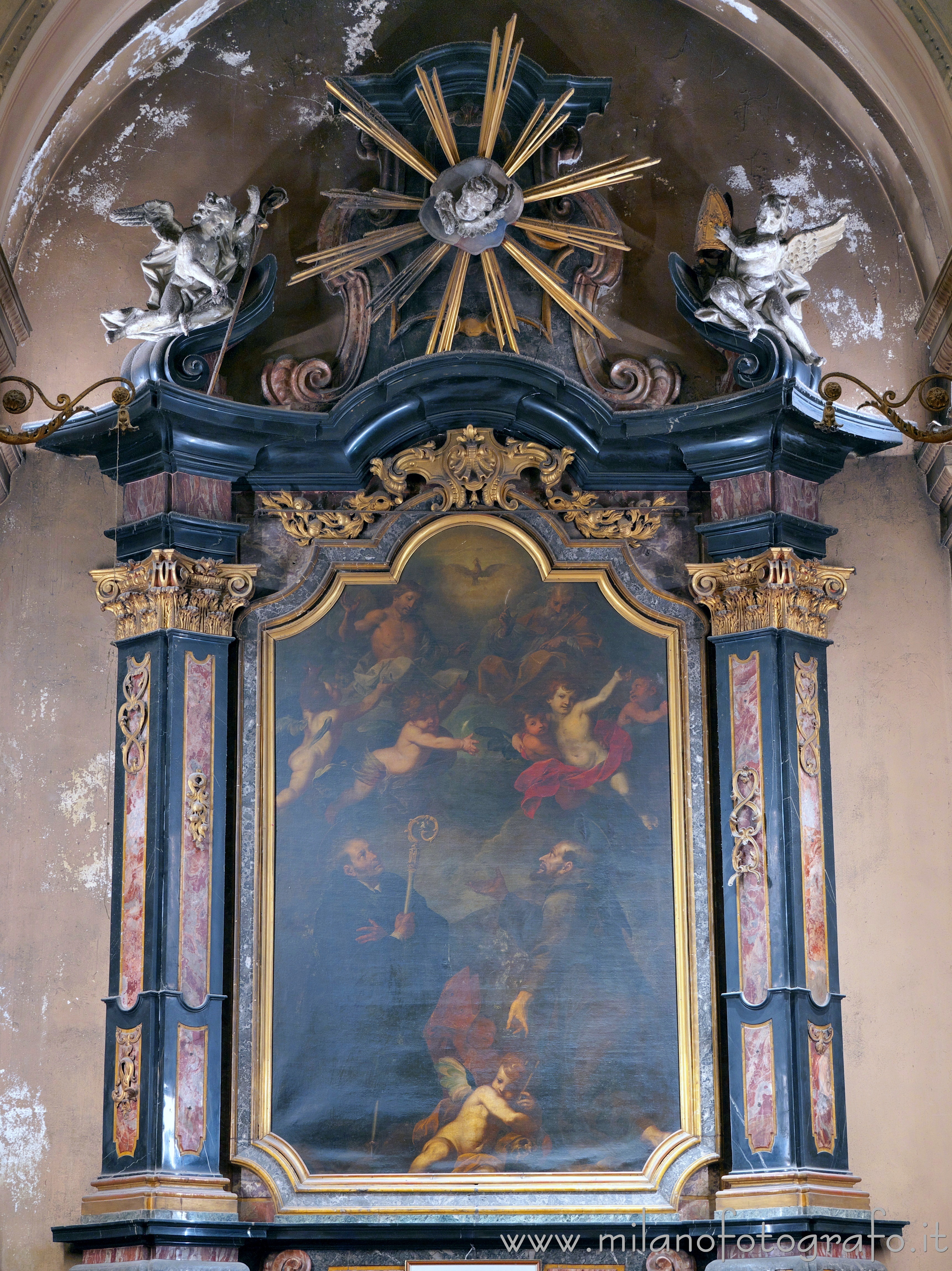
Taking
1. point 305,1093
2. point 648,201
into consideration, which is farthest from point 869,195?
point 305,1093

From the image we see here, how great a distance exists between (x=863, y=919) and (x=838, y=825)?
47 centimetres

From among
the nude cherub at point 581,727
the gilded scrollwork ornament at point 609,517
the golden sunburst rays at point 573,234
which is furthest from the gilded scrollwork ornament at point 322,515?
the golden sunburst rays at point 573,234

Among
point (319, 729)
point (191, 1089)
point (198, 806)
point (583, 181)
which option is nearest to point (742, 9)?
point (583, 181)

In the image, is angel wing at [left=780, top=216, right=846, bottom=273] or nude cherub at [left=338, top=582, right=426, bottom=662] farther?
angel wing at [left=780, top=216, right=846, bottom=273]

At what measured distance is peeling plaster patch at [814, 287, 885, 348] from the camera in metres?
9.83

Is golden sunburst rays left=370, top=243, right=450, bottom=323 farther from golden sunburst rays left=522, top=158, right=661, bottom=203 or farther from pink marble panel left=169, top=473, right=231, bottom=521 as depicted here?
pink marble panel left=169, top=473, right=231, bottom=521

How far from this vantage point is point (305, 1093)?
8.50 m

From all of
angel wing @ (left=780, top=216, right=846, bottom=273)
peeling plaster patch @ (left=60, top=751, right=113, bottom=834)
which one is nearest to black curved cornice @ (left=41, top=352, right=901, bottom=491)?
angel wing @ (left=780, top=216, right=846, bottom=273)

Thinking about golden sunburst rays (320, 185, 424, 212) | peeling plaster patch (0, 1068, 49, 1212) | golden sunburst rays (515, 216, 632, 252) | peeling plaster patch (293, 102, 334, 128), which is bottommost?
peeling plaster patch (0, 1068, 49, 1212)

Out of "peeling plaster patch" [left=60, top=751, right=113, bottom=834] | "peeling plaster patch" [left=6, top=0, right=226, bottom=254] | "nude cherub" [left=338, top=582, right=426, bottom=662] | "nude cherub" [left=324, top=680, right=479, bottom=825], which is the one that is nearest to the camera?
"nude cherub" [left=324, top=680, right=479, bottom=825]

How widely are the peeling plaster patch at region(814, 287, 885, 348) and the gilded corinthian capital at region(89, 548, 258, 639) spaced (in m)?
3.35

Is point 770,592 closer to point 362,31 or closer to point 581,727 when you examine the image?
point 581,727

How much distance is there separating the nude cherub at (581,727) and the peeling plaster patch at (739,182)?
278 cm

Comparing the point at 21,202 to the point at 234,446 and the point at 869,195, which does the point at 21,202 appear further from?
the point at 869,195
